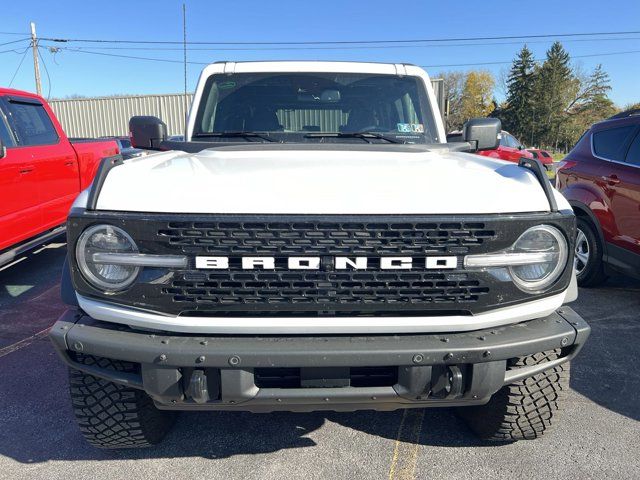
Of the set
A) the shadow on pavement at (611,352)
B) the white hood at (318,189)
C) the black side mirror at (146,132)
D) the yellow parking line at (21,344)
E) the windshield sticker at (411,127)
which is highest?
the windshield sticker at (411,127)

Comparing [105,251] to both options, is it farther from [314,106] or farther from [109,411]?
[314,106]

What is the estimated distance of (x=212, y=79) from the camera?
3.64m

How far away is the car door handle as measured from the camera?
15.6ft

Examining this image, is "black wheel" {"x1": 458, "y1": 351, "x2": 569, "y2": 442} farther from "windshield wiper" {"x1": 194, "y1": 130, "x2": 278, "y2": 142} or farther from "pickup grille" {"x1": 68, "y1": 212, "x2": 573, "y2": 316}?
"windshield wiper" {"x1": 194, "y1": 130, "x2": 278, "y2": 142}

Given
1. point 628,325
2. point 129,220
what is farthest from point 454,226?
point 628,325

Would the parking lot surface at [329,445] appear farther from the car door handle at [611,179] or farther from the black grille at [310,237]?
the car door handle at [611,179]

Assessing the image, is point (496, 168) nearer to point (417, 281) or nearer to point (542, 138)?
point (417, 281)

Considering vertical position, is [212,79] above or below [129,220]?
above

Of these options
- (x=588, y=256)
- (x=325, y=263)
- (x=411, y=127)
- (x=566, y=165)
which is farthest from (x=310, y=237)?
(x=566, y=165)

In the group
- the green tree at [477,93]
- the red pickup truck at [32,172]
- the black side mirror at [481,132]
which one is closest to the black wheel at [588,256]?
the black side mirror at [481,132]

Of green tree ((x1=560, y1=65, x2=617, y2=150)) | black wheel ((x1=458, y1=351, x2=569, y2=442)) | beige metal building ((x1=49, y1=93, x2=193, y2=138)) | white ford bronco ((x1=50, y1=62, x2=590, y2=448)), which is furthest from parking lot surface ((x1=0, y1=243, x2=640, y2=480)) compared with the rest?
green tree ((x1=560, y1=65, x2=617, y2=150))

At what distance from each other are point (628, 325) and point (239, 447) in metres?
3.45

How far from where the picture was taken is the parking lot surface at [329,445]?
2424mm

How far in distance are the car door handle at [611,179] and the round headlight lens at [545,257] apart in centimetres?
328
